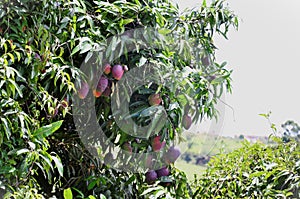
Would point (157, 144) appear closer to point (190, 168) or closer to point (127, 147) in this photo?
point (127, 147)

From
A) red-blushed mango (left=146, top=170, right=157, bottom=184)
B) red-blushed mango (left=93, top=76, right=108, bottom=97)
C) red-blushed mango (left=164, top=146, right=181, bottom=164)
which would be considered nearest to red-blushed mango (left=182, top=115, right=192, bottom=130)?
red-blushed mango (left=164, top=146, right=181, bottom=164)

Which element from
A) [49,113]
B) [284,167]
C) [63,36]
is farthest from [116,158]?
[284,167]

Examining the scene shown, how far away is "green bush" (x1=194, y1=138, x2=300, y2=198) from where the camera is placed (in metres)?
2.02

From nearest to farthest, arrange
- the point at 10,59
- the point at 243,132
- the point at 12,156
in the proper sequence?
1. the point at 12,156
2. the point at 10,59
3. the point at 243,132

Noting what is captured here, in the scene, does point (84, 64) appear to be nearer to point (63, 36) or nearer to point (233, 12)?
point (63, 36)

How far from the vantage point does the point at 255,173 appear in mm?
2111

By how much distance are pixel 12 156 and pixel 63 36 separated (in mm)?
512

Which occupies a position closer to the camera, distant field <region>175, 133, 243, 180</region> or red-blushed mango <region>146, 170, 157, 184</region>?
red-blushed mango <region>146, 170, 157, 184</region>

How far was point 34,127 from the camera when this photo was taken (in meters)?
1.71

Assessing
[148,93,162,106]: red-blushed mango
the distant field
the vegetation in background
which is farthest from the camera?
the distant field

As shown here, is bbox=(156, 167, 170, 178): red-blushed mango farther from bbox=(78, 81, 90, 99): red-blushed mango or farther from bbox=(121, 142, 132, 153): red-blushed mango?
bbox=(78, 81, 90, 99): red-blushed mango

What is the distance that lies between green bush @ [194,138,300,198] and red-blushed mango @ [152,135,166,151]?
457 mm

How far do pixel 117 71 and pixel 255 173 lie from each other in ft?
2.47

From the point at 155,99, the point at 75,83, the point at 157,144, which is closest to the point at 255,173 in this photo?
the point at 157,144
